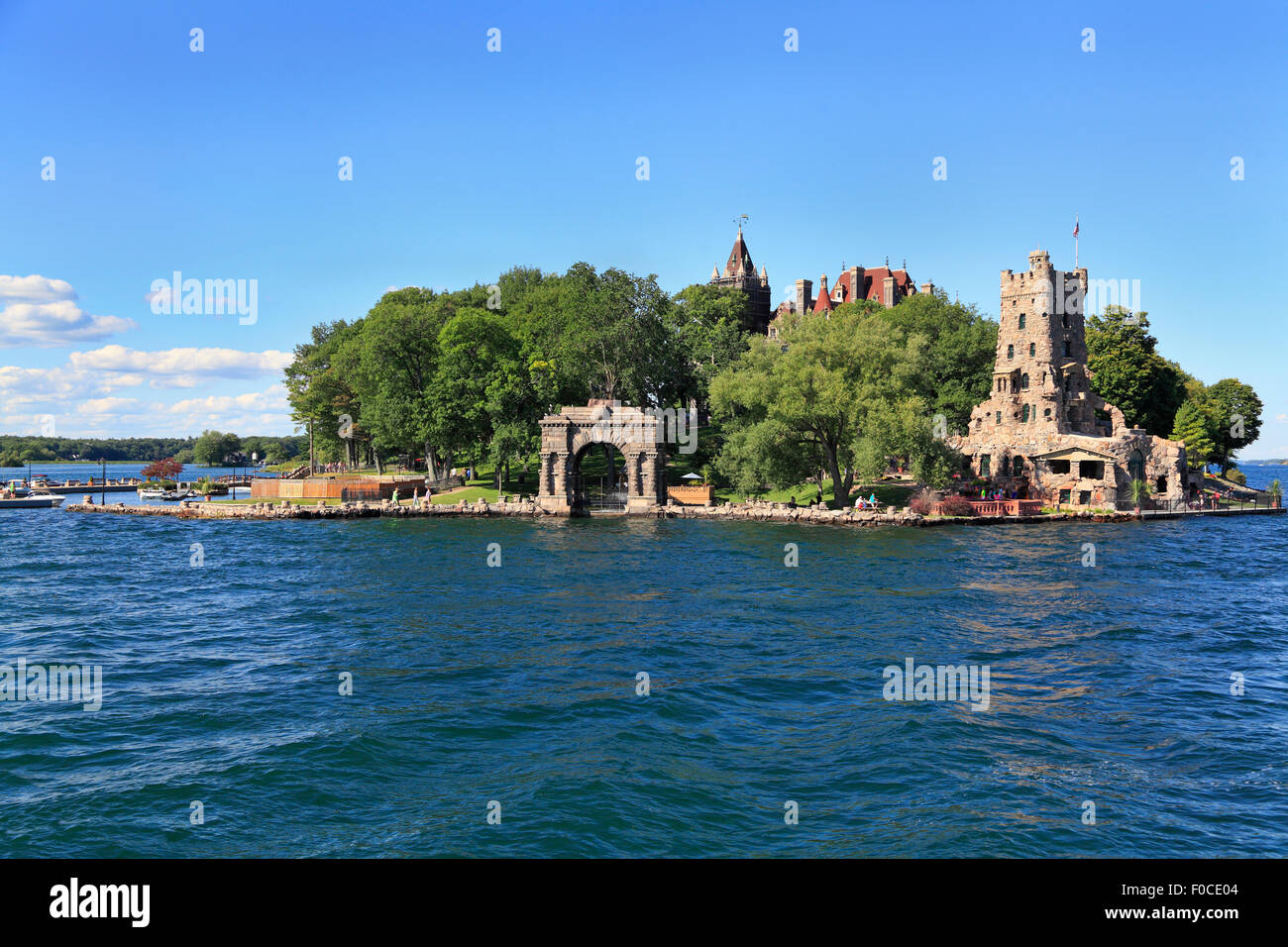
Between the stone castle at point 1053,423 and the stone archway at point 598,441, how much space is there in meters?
27.3

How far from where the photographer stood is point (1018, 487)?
227 ft

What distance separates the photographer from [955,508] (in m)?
60.8

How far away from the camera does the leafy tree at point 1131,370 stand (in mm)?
79562

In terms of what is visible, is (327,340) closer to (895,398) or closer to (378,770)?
(895,398)

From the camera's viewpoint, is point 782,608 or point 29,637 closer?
point 29,637

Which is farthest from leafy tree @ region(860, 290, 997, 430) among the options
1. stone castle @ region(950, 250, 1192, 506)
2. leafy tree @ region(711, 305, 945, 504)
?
leafy tree @ region(711, 305, 945, 504)

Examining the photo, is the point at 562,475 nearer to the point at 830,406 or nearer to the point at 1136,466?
the point at 830,406

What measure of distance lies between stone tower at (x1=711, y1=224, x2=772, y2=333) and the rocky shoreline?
2698 inches

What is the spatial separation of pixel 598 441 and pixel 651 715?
5071 cm

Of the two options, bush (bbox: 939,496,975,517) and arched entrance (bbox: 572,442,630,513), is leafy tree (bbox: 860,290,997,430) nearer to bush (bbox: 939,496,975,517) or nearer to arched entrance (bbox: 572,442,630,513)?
bush (bbox: 939,496,975,517)
